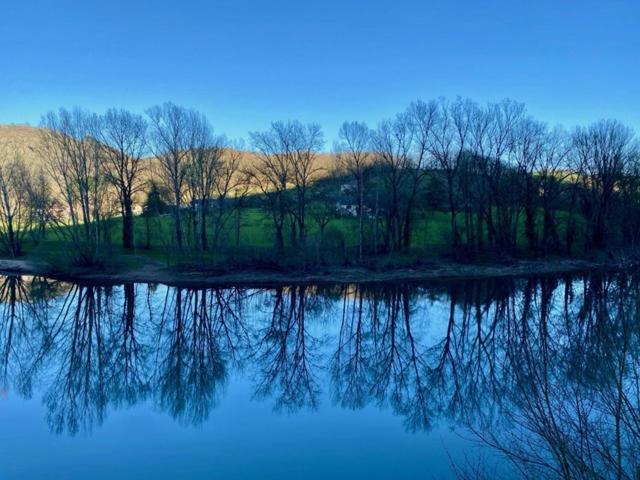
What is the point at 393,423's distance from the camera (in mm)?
12234

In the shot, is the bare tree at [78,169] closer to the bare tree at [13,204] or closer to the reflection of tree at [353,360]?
the bare tree at [13,204]

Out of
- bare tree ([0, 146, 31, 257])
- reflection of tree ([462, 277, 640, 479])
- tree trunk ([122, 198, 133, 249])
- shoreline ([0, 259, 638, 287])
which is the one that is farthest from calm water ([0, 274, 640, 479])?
bare tree ([0, 146, 31, 257])

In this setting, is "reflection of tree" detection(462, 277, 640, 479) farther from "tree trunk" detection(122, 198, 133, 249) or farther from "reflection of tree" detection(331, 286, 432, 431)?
"tree trunk" detection(122, 198, 133, 249)

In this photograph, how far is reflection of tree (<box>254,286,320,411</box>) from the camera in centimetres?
1451

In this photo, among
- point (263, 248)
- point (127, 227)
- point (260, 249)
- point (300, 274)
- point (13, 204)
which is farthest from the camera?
point (13, 204)

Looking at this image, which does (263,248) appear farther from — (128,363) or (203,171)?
(128,363)

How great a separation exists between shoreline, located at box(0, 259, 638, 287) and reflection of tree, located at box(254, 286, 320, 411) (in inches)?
417

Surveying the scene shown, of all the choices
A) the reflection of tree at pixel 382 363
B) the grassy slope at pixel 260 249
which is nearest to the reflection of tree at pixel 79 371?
the reflection of tree at pixel 382 363

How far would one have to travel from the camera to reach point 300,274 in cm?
3853

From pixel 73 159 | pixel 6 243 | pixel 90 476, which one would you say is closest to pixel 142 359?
pixel 90 476

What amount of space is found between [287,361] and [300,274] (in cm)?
2075

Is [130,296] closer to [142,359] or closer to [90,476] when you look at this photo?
[142,359]

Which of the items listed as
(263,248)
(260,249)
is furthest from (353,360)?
(263,248)

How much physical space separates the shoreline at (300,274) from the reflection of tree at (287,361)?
10599 mm
